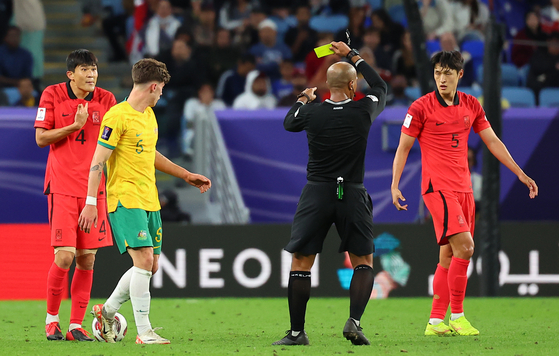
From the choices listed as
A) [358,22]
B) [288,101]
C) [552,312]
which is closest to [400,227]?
[552,312]

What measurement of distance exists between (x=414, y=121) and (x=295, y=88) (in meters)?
6.97

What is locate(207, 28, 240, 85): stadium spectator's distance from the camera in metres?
14.8

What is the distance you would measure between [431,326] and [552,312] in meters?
2.53

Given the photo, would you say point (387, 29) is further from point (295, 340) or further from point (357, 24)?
point (295, 340)

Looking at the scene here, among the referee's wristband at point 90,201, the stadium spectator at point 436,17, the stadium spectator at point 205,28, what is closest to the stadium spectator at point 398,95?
the stadium spectator at point 436,17

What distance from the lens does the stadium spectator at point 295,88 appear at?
1329 cm

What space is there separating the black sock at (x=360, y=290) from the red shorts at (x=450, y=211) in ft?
3.26

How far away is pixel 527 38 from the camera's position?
613 inches

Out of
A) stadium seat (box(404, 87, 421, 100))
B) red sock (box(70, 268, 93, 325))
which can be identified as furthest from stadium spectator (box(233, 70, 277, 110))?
red sock (box(70, 268, 93, 325))

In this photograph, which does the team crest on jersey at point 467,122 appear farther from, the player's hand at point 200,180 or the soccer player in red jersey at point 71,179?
the soccer player in red jersey at point 71,179

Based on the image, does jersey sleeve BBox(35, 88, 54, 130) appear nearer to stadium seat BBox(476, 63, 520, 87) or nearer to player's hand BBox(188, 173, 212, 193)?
player's hand BBox(188, 173, 212, 193)

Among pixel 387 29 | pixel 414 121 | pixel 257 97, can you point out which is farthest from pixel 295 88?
pixel 414 121

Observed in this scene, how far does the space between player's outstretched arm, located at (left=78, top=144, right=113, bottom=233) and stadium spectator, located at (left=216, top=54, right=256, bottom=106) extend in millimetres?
8539

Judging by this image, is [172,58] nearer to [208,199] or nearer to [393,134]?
[208,199]
